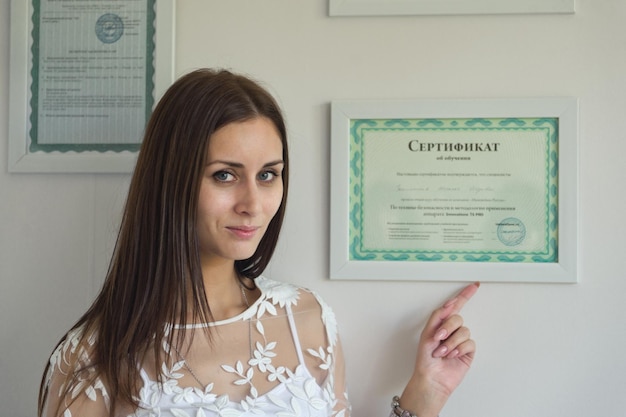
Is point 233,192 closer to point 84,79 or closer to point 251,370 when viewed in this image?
point 251,370

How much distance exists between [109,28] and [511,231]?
925mm

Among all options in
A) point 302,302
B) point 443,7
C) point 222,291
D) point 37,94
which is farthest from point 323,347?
point 37,94

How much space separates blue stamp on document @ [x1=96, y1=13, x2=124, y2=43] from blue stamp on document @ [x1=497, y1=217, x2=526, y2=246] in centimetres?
88

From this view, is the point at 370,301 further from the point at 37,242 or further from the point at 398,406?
the point at 37,242

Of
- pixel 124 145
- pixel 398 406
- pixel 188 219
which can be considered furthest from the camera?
pixel 124 145

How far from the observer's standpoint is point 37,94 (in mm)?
1245

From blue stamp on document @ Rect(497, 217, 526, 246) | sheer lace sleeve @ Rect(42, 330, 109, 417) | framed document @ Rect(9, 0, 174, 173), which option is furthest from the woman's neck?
blue stamp on document @ Rect(497, 217, 526, 246)

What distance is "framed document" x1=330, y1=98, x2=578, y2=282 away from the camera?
1132 millimetres

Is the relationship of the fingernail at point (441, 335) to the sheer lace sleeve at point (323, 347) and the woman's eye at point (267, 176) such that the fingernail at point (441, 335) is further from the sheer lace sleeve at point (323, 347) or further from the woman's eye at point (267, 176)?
the woman's eye at point (267, 176)

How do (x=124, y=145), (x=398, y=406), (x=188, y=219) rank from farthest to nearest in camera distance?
(x=124, y=145)
(x=398, y=406)
(x=188, y=219)

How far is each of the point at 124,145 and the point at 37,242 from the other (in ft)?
0.92

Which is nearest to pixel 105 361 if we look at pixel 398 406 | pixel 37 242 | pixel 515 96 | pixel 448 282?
pixel 37 242

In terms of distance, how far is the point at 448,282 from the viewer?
1.16 metres

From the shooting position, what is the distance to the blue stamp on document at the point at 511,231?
44.9 inches
